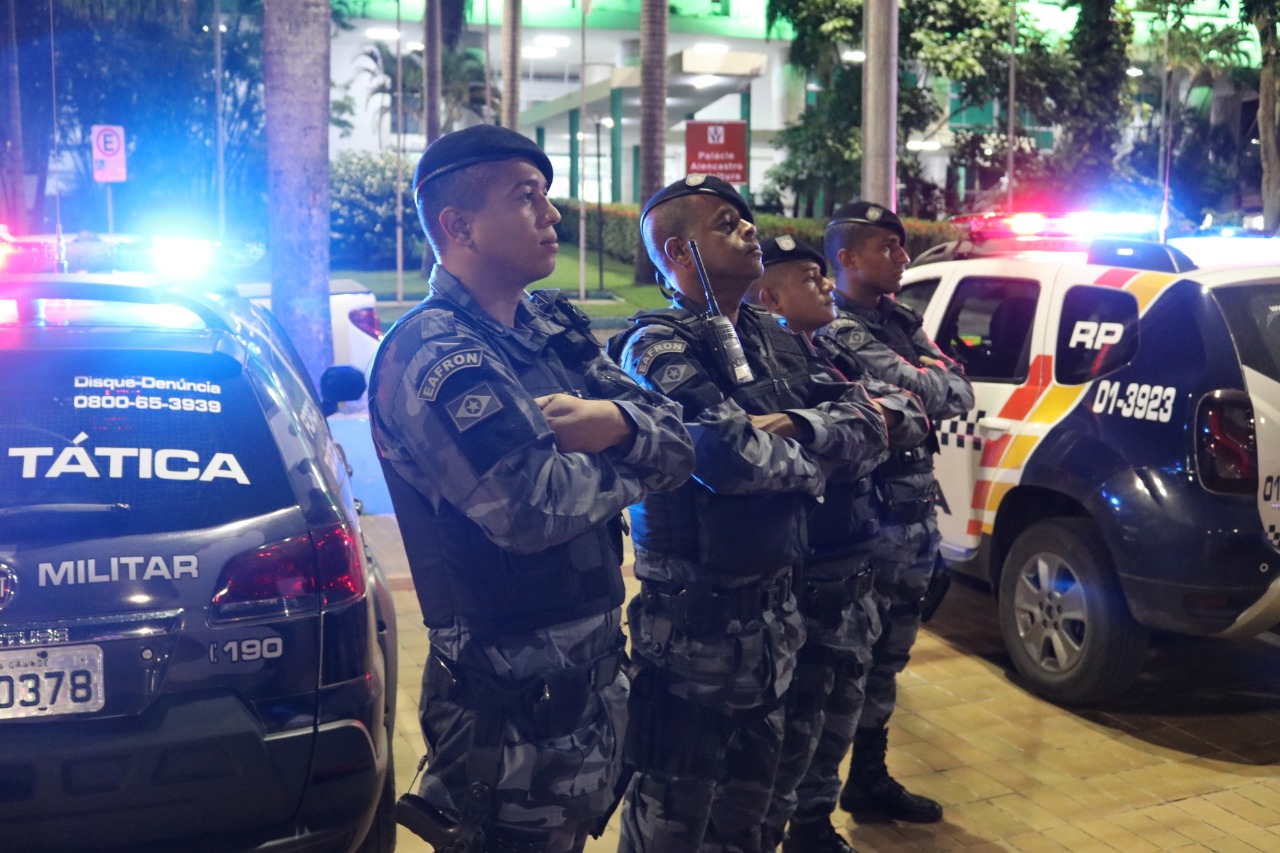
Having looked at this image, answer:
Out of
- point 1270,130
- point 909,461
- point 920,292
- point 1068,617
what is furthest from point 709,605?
point 1270,130

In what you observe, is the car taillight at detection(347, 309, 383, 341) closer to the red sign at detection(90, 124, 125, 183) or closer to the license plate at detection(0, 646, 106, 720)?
the license plate at detection(0, 646, 106, 720)

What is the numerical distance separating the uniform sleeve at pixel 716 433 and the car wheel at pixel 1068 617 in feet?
7.65

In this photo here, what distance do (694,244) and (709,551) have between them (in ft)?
2.48

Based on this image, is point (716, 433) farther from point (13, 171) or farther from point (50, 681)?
point (13, 171)

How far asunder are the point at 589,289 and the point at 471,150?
25871 millimetres

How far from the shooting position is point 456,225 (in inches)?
107

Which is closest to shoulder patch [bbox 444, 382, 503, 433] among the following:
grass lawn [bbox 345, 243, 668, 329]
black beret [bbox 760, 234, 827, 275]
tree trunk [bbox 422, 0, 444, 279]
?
black beret [bbox 760, 234, 827, 275]

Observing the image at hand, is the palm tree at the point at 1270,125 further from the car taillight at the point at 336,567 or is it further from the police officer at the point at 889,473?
the car taillight at the point at 336,567

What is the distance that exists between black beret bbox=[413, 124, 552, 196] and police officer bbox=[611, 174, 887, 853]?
0.66m

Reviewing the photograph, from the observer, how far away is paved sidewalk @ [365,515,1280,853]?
13.7ft

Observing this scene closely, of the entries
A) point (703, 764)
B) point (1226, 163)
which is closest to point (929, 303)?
point (703, 764)

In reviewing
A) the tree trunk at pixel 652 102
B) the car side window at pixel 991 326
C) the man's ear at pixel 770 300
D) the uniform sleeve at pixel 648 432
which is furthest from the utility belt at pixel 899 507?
the tree trunk at pixel 652 102

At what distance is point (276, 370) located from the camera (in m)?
3.68

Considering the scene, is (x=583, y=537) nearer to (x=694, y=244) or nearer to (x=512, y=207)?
(x=512, y=207)
